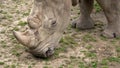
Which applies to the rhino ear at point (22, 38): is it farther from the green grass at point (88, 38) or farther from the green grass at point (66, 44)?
the green grass at point (88, 38)

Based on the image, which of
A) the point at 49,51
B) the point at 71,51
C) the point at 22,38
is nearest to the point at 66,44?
the point at 71,51

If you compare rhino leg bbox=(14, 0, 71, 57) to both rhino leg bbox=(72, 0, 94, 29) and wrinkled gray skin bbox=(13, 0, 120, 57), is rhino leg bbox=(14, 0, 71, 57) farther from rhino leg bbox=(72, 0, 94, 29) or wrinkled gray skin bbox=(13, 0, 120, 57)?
rhino leg bbox=(72, 0, 94, 29)

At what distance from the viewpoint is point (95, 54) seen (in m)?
4.36

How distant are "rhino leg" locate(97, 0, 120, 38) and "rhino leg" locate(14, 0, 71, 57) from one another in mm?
845

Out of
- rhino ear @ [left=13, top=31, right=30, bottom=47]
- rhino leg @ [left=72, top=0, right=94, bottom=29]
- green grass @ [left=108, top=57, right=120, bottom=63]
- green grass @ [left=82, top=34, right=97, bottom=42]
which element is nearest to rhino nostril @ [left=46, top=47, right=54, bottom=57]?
rhino ear @ [left=13, top=31, right=30, bottom=47]

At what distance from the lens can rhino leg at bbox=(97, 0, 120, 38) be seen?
15.5ft

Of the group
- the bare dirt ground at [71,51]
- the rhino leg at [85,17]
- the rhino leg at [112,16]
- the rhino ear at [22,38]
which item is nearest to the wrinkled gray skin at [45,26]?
the rhino ear at [22,38]

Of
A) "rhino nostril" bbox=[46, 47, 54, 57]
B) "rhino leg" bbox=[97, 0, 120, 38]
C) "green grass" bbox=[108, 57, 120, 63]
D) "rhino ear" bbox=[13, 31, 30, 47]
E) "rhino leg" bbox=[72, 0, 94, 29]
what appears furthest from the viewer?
"rhino leg" bbox=[72, 0, 94, 29]

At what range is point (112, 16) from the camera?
191 inches

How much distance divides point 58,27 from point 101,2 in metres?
0.96

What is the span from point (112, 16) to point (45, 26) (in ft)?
4.29

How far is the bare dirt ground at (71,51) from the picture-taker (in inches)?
161

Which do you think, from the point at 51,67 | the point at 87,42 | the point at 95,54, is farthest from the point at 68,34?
the point at 51,67

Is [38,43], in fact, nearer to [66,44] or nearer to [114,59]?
[66,44]
